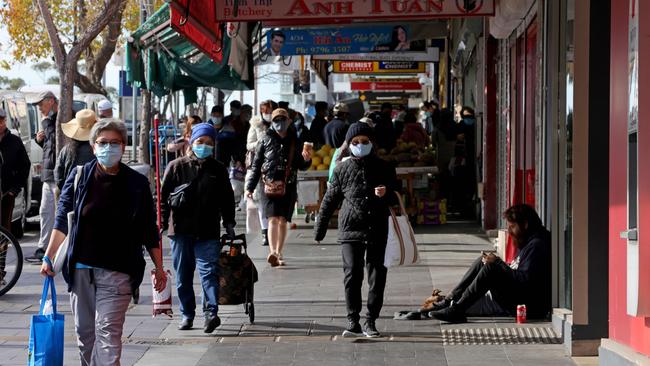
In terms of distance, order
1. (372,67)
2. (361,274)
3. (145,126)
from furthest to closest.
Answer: (372,67) → (145,126) → (361,274)

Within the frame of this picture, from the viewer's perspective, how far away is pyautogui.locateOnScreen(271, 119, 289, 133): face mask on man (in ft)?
45.1

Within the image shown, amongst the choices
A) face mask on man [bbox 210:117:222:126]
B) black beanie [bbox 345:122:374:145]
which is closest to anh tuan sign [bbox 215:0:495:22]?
black beanie [bbox 345:122:374:145]

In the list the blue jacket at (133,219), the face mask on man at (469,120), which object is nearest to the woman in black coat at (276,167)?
the blue jacket at (133,219)

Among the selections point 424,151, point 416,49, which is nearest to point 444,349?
point 424,151

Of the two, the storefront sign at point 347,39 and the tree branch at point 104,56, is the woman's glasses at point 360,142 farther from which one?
the tree branch at point 104,56

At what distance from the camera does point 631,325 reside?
7.30 meters

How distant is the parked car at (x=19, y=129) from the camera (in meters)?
17.5

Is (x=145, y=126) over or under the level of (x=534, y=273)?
over

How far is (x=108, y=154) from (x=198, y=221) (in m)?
2.70

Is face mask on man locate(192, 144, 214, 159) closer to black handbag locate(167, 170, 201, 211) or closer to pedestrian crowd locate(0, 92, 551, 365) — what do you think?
pedestrian crowd locate(0, 92, 551, 365)

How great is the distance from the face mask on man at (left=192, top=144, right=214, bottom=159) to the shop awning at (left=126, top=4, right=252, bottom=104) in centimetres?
183

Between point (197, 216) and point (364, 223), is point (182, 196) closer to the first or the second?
point (197, 216)

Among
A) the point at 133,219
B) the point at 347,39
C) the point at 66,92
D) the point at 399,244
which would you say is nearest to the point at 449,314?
the point at 399,244

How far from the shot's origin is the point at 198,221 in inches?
377
